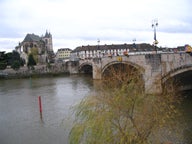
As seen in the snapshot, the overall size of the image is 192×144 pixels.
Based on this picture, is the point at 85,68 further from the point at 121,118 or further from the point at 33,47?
the point at 121,118

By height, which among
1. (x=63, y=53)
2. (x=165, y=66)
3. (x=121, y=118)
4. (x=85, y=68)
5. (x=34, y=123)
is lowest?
(x=34, y=123)

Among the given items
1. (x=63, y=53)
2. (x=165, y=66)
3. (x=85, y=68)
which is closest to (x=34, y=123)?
(x=165, y=66)

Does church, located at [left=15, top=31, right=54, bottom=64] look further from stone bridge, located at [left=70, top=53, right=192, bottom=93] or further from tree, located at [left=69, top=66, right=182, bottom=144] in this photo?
tree, located at [left=69, top=66, right=182, bottom=144]

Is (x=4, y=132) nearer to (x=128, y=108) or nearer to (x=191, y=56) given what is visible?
(x=128, y=108)

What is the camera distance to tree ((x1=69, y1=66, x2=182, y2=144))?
25.2 feet

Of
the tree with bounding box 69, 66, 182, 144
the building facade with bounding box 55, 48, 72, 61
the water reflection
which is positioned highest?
the building facade with bounding box 55, 48, 72, 61

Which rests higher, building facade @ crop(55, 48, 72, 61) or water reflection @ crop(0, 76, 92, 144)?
building facade @ crop(55, 48, 72, 61)

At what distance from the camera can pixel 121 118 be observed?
8164mm

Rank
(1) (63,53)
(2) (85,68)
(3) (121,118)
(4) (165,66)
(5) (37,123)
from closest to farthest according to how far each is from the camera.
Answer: (3) (121,118) < (5) (37,123) < (4) (165,66) < (2) (85,68) < (1) (63,53)

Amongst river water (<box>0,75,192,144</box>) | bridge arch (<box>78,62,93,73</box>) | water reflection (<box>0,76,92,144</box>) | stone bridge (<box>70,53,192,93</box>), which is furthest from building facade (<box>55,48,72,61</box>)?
river water (<box>0,75,192,144</box>)

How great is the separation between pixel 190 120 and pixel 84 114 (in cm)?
893

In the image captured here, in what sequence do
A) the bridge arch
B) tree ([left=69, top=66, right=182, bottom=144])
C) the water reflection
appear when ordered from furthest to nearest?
the bridge arch
the water reflection
tree ([left=69, top=66, right=182, bottom=144])

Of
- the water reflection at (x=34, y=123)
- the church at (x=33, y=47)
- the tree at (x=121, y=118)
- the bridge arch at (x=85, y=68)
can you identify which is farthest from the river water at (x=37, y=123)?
the church at (x=33, y=47)

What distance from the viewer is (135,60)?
89.0ft
